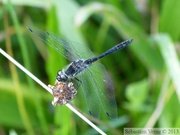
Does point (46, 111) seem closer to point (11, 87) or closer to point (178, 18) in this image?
point (11, 87)

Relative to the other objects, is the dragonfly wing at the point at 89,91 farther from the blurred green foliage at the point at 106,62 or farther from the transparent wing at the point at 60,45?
the blurred green foliage at the point at 106,62

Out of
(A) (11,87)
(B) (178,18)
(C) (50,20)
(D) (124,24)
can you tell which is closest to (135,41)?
(D) (124,24)

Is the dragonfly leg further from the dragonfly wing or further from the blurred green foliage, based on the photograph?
the blurred green foliage

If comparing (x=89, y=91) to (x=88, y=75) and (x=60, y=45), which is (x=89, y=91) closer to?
(x=88, y=75)

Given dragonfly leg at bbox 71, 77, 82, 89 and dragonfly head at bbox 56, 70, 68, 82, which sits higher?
dragonfly leg at bbox 71, 77, 82, 89

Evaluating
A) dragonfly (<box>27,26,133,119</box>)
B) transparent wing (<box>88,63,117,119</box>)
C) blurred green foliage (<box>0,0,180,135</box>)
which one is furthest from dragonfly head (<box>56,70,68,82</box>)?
blurred green foliage (<box>0,0,180,135</box>)

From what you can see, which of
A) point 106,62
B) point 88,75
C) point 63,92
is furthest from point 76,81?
point 106,62
